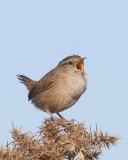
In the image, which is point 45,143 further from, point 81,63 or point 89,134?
point 81,63

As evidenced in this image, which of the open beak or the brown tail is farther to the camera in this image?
the brown tail

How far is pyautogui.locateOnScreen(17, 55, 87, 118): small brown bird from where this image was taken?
5.25m

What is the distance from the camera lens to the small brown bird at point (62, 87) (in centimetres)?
525

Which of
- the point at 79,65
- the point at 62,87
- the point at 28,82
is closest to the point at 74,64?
the point at 79,65

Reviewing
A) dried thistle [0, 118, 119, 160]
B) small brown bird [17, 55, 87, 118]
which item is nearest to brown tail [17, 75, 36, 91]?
small brown bird [17, 55, 87, 118]

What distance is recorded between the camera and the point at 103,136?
283cm

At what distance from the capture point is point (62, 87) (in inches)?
210

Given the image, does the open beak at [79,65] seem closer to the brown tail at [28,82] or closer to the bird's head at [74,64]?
the bird's head at [74,64]

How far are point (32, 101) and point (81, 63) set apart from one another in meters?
1.05

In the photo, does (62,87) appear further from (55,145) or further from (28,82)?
(55,145)

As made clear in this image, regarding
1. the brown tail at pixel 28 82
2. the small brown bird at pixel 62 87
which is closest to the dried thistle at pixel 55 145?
the small brown bird at pixel 62 87

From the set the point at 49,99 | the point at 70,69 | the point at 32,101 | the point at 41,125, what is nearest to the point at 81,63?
the point at 70,69

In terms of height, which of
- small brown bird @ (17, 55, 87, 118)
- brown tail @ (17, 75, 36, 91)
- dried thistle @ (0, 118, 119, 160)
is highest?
brown tail @ (17, 75, 36, 91)

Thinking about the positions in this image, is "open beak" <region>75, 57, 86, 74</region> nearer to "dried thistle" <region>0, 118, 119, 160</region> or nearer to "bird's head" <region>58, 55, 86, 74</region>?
"bird's head" <region>58, 55, 86, 74</region>
